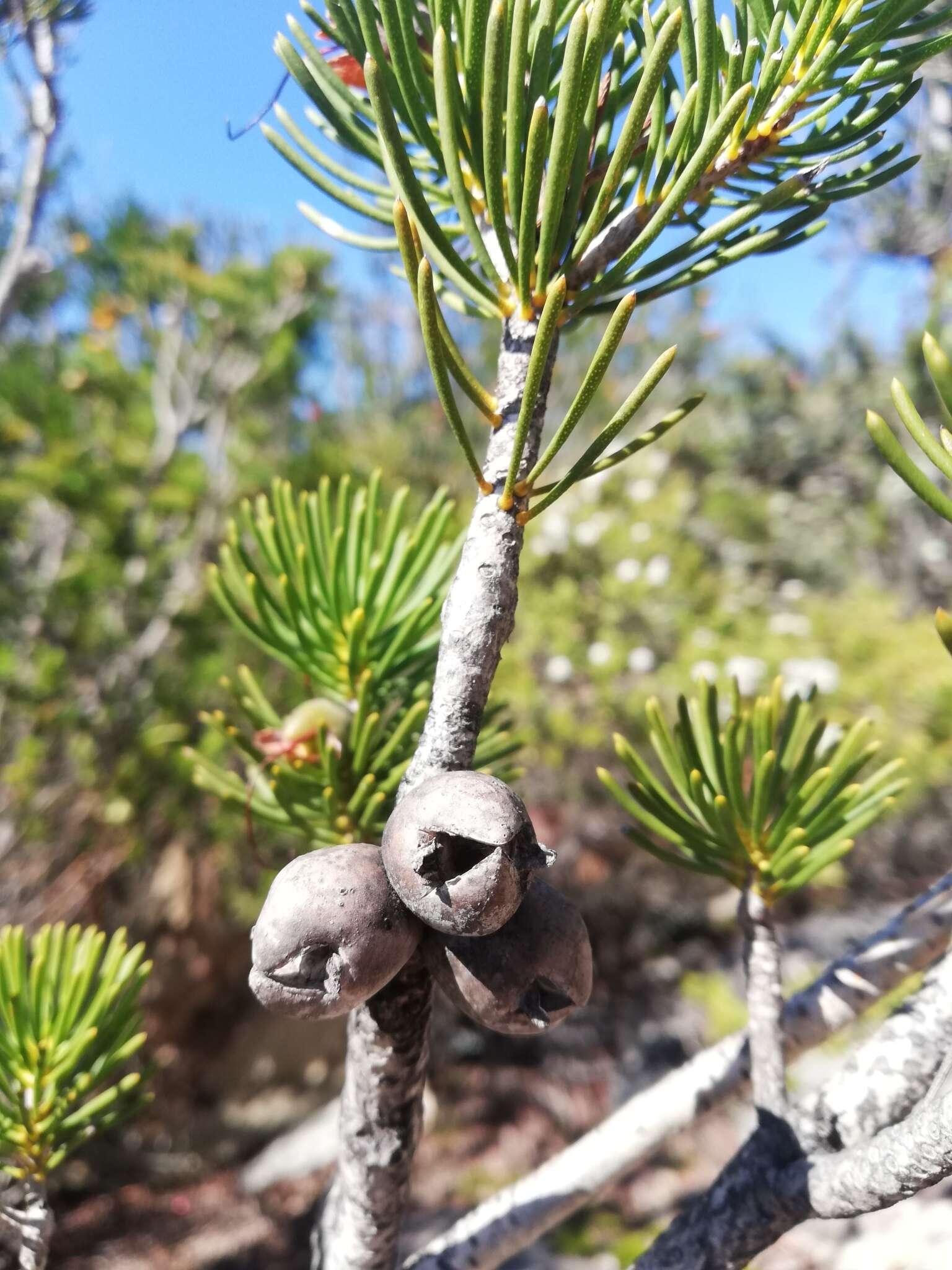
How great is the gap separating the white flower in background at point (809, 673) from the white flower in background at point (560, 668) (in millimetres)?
794

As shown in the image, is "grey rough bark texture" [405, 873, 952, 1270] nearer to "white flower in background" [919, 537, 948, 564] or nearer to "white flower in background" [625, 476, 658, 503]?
"white flower in background" [625, 476, 658, 503]

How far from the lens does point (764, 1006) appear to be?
431 millimetres

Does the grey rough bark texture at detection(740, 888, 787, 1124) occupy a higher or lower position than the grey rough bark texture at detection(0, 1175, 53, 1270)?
higher

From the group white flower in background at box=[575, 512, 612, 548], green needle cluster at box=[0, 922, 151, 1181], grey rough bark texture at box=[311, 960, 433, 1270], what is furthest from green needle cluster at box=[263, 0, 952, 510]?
white flower in background at box=[575, 512, 612, 548]

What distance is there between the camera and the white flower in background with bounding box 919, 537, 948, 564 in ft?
12.0

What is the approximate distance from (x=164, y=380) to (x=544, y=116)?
263 cm

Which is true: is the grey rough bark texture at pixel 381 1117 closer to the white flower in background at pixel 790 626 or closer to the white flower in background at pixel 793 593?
the white flower in background at pixel 790 626

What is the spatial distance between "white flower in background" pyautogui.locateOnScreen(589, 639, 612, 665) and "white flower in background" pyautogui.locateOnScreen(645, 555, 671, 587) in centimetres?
36

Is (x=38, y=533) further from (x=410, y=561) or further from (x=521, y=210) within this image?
(x=521, y=210)

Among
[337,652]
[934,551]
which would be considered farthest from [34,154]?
[934,551]

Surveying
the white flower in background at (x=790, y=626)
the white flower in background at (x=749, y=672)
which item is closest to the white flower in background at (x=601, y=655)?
the white flower in background at (x=749, y=672)

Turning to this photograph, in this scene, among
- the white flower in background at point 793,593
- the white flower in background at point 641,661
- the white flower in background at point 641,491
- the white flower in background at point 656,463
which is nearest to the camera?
the white flower in background at point 641,661

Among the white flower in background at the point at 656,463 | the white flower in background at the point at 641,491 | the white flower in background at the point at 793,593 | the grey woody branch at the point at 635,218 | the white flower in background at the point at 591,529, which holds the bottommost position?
the white flower in background at the point at 793,593

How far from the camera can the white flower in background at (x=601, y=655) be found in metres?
2.84
